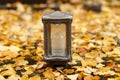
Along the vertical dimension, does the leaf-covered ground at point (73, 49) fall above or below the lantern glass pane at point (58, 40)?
below

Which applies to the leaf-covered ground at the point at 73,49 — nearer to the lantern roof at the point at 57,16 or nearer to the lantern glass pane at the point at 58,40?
the lantern glass pane at the point at 58,40

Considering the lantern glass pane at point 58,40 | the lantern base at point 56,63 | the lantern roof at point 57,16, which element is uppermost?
the lantern roof at point 57,16

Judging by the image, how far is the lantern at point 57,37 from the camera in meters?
3.55

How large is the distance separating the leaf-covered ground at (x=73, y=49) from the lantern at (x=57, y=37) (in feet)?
0.43

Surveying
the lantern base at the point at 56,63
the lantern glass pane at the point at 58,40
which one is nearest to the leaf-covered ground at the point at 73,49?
the lantern base at the point at 56,63

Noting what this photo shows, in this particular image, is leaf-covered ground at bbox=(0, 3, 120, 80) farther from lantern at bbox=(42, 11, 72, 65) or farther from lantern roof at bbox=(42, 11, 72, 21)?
lantern roof at bbox=(42, 11, 72, 21)

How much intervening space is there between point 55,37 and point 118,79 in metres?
0.88

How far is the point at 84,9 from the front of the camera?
672 centimetres

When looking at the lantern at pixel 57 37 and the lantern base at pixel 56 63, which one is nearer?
the lantern at pixel 57 37

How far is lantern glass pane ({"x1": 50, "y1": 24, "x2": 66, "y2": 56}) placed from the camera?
→ 3615 millimetres

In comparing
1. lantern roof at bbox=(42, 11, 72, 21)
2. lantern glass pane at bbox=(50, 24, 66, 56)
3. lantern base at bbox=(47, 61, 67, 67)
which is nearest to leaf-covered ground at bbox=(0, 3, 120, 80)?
lantern base at bbox=(47, 61, 67, 67)

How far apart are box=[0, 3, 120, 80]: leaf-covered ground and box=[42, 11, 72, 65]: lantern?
13 centimetres

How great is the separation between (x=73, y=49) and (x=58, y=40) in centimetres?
61

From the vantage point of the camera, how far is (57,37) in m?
3.67
